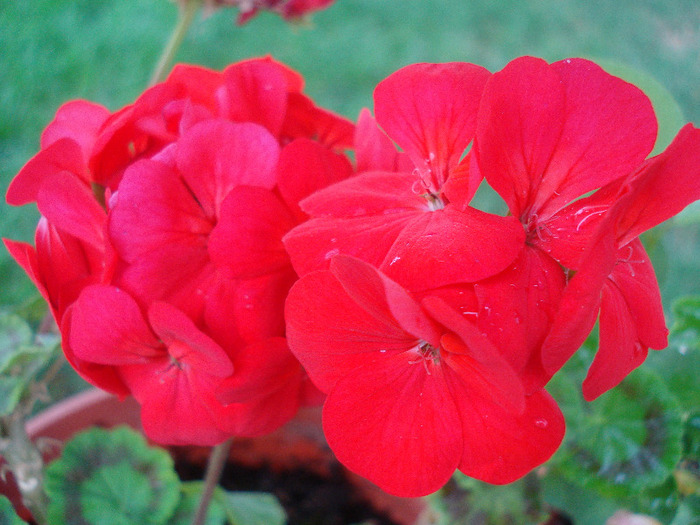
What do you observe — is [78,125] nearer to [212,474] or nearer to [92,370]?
[92,370]

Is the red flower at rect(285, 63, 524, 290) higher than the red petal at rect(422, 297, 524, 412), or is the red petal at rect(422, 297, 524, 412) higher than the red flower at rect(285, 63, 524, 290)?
the red flower at rect(285, 63, 524, 290)

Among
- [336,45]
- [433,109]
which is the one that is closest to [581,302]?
[433,109]

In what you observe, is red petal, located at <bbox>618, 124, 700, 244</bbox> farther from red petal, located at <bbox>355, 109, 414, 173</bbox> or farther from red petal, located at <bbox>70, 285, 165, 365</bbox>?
red petal, located at <bbox>70, 285, 165, 365</bbox>

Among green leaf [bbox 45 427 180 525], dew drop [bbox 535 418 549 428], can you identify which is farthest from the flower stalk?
dew drop [bbox 535 418 549 428]

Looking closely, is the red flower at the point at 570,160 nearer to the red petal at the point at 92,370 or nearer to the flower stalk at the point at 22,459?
the red petal at the point at 92,370

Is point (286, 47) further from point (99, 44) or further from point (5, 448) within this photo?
Result: point (5, 448)

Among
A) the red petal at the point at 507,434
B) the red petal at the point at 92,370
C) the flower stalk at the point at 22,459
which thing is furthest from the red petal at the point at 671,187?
the flower stalk at the point at 22,459
